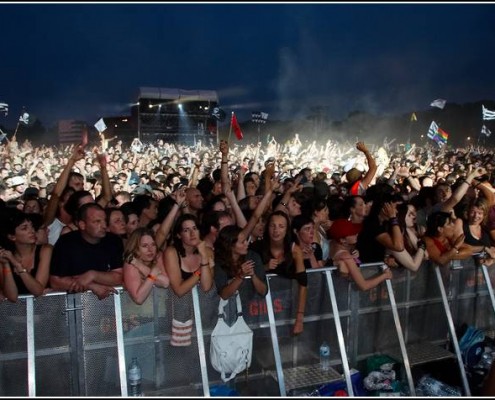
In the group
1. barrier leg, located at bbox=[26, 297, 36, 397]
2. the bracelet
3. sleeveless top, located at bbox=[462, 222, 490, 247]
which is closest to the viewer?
barrier leg, located at bbox=[26, 297, 36, 397]

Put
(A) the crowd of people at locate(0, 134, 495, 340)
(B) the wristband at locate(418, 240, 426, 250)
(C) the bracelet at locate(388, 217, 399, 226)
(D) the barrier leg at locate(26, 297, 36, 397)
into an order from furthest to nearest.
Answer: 1. (B) the wristband at locate(418, 240, 426, 250)
2. (C) the bracelet at locate(388, 217, 399, 226)
3. (A) the crowd of people at locate(0, 134, 495, 340)
4. (D) the barrier leg at locate(26, 297, 36, 397)

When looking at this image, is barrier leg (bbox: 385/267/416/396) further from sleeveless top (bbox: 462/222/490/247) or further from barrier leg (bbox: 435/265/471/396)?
sleeveless top (bbox: 462/222/490/247)

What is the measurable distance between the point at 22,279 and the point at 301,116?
3117 cm

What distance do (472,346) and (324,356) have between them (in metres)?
1.81

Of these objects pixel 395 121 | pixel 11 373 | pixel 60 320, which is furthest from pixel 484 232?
pixel 395 121

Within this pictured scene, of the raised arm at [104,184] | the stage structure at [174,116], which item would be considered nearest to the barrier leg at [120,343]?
the raised arm at [104,184]

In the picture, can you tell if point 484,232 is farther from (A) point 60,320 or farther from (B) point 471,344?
(A) point 60,320

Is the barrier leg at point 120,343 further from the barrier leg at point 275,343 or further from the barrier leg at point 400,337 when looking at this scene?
the barrier leg at point 400,337

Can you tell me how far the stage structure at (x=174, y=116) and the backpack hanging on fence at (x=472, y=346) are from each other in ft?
92.0

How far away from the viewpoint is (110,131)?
112ft

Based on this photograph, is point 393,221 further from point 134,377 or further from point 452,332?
point 134,377

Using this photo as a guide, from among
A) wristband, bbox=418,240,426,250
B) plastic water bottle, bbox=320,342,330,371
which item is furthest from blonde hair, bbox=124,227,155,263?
wristband, bbox=418,240,426,250

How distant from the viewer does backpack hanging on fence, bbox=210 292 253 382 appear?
3.98m

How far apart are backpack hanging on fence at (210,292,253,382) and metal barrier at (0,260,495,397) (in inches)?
3.4
